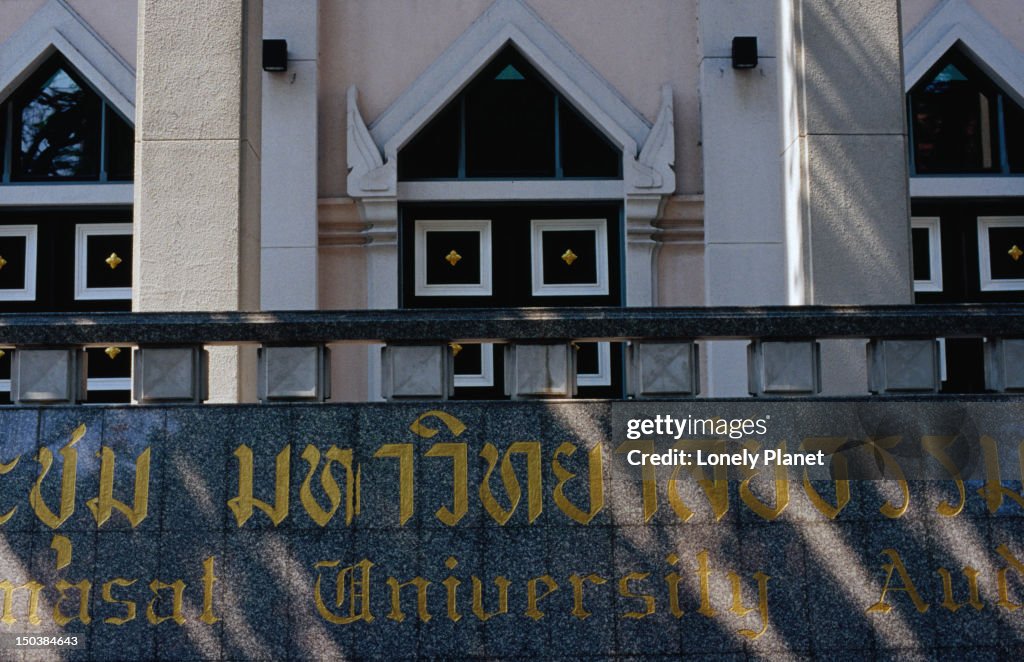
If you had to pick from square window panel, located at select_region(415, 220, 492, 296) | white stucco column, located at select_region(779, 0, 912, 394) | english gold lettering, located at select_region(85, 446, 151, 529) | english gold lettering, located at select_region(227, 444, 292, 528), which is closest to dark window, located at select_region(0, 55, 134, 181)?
square window panel, located at select_region(415, 220, 492, 296)

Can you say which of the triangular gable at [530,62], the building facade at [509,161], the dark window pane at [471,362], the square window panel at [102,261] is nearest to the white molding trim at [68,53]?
the building facade at [509,161]

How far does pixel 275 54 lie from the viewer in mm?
12258

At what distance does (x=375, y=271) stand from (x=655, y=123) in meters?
3.28

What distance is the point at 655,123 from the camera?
12609 millimetres

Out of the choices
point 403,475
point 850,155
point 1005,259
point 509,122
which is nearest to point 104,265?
point 509,122

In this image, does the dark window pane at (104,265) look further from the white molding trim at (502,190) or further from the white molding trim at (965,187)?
the white molding trim at (965,187)

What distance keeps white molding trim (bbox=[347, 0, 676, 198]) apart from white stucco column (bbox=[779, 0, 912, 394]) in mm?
2927

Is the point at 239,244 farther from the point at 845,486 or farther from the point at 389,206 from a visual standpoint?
the point at 845,486

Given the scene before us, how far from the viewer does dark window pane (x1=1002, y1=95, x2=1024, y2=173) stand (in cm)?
1296

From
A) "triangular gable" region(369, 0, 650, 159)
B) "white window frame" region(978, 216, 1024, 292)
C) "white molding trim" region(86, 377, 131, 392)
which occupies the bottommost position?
"white molding trim" region(86, 377, 131, 392)

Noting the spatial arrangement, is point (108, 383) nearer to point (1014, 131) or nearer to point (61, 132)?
point (61, 132)

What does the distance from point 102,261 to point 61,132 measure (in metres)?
1.44

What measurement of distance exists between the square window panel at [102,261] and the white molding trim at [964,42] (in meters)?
8.47

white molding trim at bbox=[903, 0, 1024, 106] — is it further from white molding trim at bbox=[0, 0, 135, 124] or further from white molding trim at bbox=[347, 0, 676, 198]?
white molding trim at bbox=[0, 0, 135, 124]
